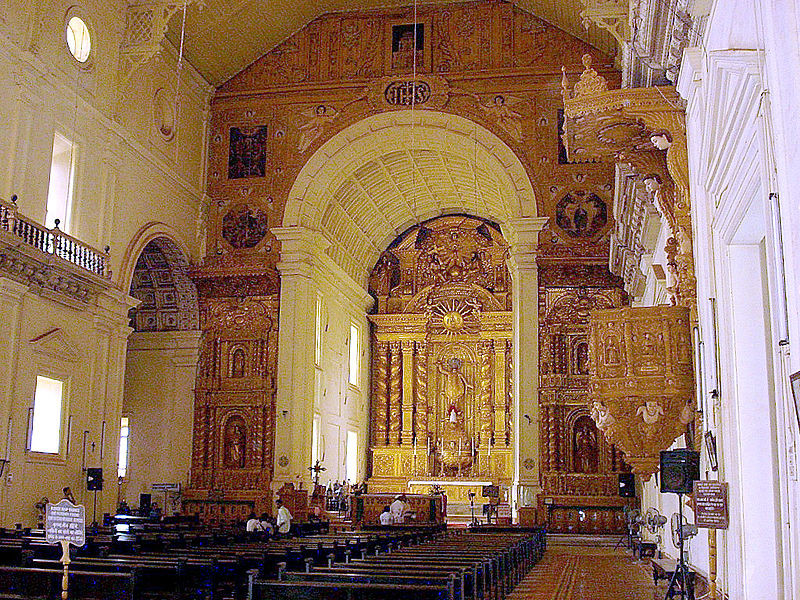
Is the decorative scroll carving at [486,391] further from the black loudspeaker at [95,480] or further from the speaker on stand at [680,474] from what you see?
the speaker on stand at [680,474]

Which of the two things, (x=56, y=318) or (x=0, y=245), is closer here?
(x=0, y=245)

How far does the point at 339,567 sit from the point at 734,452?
3409 millimetres

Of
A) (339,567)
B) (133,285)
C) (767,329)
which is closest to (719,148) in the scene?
(767,329)

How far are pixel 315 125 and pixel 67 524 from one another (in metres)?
19.8

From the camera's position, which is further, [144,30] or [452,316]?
[452,316]

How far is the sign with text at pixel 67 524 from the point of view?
6.33 m

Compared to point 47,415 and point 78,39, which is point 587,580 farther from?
point 78,39

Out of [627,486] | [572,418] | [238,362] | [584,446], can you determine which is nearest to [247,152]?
[238,362]

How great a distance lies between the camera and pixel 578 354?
23453mm

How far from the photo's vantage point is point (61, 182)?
19328 millimetres

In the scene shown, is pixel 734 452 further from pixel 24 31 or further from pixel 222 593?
pixel 24 31

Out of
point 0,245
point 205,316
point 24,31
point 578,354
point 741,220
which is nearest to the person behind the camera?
point 741,220

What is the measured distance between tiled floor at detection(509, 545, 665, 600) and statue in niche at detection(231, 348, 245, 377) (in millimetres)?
9987

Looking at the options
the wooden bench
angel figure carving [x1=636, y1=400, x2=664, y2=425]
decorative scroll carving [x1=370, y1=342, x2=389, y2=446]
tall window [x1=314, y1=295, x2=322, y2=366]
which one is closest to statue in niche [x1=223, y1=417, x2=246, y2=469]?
tall window [x1=314, y1=295, x2=322, y2=366]
